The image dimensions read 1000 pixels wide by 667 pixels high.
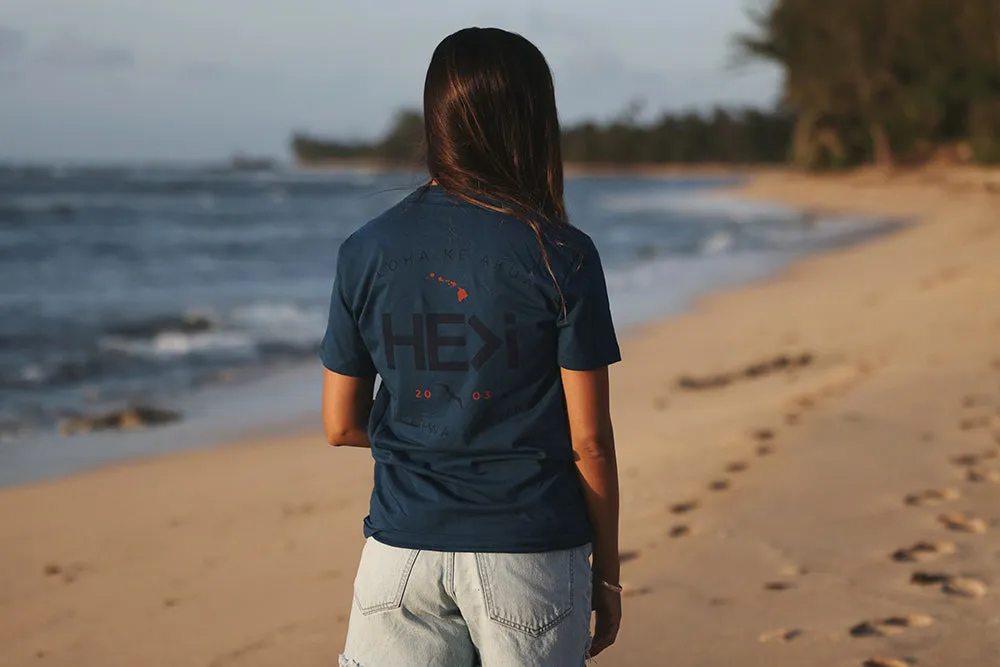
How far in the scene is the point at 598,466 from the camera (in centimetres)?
166

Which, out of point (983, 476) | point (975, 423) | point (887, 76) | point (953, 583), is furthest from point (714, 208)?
point (953, 583)

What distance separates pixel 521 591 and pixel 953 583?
2.27 meters

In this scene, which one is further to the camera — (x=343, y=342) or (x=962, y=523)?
(x=962, y=523)

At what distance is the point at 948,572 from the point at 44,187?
62519mm

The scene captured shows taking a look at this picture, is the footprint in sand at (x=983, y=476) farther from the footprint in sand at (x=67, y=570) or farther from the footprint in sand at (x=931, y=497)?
the footprint in sand at (x=67, y=570)

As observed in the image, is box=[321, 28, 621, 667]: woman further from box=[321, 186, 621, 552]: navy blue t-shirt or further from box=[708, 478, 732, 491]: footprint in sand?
box=[708, 478, 732, 491]: footprint in sand

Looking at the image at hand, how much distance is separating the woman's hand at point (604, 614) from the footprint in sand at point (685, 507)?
2.55 m

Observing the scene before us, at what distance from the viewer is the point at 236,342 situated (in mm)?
10891

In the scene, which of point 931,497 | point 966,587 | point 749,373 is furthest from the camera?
point 749,373

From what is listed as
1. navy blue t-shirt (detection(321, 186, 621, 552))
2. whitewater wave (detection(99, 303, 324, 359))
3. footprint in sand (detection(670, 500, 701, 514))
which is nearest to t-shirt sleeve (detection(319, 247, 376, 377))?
navy blue t-shirt (detection(321, 186, 621, 552))

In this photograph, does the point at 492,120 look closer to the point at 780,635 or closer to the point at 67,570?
the point at 780,635

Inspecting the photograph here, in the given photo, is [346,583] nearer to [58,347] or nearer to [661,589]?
[661,589]

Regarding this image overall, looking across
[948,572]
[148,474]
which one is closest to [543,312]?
[948,572]

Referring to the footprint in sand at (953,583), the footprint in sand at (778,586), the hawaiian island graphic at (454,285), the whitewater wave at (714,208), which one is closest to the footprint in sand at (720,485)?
the footprint in sand at (778,586)
